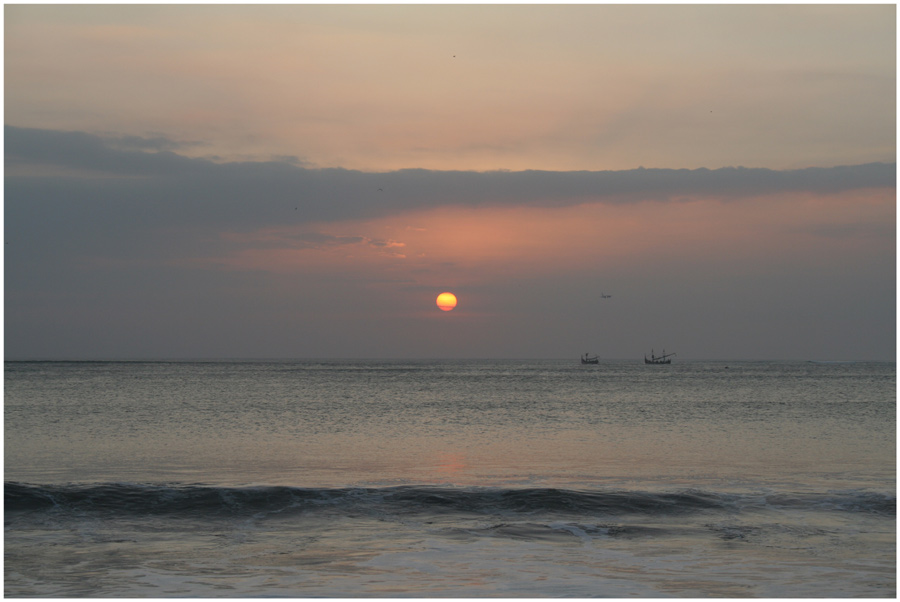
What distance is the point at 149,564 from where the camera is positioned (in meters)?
15.1

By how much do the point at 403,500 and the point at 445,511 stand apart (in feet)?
5.24

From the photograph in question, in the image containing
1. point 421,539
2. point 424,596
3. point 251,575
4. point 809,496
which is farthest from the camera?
point 809,496

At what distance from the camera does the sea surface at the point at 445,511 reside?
45.8 ft

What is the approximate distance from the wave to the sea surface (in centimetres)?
9

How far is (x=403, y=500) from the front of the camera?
21.5 meters

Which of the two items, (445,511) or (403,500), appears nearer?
(445,511)

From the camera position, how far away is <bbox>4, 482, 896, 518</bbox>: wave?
2034cm

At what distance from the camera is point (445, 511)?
2042cm

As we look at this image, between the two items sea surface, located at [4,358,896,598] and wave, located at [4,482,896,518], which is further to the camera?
wave, located at [4,482,896,518]

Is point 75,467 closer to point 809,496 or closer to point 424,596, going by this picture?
point 424,596

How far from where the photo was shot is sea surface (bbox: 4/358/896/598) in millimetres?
13969

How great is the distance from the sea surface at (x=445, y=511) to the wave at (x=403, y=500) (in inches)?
3.7

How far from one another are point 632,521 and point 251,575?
9.63m

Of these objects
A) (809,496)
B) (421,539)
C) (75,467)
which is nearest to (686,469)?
(809,496)
